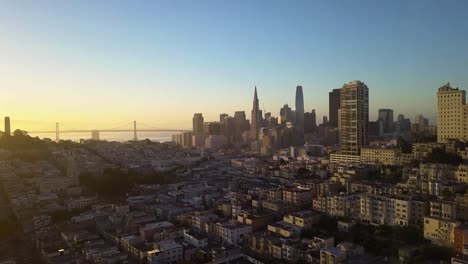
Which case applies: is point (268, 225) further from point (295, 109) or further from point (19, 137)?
point (295, 109)

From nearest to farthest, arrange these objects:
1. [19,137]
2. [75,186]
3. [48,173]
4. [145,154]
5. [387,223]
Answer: [387,223] < [75,186] < [48,173] < [19,137] < [145,154]

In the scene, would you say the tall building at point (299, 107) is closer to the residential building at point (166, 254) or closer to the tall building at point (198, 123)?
the tall building at point (198, 123)

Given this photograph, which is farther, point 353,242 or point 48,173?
point 48,173

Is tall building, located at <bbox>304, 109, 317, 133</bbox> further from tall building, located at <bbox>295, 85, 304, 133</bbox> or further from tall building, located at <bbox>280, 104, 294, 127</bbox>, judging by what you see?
tall building, located at <bbox>280, 104, 294, 127</bbox>

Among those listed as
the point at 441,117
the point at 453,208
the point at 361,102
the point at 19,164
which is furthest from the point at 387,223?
the point at 19,164

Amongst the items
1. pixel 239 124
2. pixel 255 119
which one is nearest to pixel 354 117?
pixel 255 119

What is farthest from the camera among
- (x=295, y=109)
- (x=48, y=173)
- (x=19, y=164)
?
(x=295, y=109)
